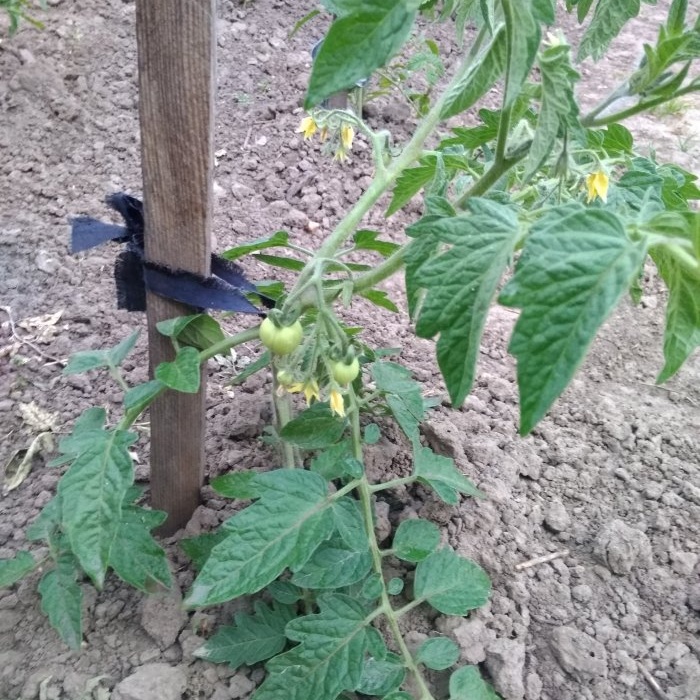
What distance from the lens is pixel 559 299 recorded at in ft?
2.32

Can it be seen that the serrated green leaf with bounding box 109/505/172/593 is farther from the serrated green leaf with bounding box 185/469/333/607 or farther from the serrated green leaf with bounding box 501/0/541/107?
the serrated green leaf with bounding box 501/0/541/107

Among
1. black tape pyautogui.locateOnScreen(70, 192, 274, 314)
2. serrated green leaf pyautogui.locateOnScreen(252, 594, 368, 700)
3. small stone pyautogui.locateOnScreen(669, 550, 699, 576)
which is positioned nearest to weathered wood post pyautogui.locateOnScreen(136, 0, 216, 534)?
black tape pyautogui.locateOnScreen(70, 192, 274, 314)

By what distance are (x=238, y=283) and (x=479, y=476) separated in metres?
0.73

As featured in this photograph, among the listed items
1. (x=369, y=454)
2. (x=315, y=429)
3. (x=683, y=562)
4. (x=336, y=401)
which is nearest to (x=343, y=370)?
(x=336, y=401)

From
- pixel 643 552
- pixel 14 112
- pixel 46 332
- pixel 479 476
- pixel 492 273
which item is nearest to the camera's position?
pixel 492 273

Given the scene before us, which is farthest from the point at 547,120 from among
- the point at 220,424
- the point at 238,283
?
the point at 220,424

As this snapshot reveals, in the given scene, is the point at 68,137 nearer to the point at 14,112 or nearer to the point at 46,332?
the point at 14,112

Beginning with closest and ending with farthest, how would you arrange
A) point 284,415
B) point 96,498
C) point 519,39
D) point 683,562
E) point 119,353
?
1. point 519,39
2. point 96,498
3. point 119,353
4. point 284,415
5. point 683,562

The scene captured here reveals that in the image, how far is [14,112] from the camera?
2.60 metres

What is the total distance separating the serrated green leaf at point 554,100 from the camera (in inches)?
33.3

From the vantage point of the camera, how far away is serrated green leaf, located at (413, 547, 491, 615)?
1.27m

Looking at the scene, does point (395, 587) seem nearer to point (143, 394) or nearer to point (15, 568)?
point (143, 394)

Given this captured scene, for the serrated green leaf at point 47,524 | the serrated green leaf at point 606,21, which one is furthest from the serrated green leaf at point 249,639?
the serrated green leaf at point 606,21

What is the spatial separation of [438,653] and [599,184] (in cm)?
84
